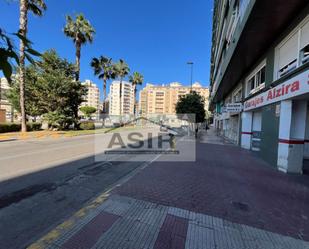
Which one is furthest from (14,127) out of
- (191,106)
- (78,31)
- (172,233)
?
(172,233)

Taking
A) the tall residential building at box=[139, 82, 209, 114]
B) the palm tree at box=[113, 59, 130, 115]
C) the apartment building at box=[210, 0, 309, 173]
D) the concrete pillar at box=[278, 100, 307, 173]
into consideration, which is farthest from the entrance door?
the tall residential building at box=[139, 82, 209, 114]

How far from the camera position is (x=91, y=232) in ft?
9.76

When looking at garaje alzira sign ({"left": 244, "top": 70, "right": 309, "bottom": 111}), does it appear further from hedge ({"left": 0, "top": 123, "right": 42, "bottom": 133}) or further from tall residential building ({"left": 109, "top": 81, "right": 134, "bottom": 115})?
tall residential building ({"left": 109, "top": 81, "right": 134, "bottom": 115})

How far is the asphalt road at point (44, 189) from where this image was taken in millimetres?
3087

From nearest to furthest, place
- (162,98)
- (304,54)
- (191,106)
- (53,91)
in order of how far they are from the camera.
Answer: (304,54), (53,91), (191,106), (162,98)

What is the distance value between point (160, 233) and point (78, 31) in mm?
24240

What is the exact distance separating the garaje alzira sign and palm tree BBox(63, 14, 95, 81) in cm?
1933

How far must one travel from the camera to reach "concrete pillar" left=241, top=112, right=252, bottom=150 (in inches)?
468

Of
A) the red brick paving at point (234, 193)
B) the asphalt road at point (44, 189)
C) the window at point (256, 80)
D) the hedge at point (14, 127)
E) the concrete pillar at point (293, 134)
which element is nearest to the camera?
the asphalt road at point (44, 189)

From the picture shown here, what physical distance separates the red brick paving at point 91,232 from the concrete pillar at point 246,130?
35.7ft

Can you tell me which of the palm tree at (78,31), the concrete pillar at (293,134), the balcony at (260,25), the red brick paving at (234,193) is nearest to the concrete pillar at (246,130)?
the balcony at (260,25)

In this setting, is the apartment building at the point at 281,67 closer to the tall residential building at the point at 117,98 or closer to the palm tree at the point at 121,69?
the palm tree at the point at 121,69

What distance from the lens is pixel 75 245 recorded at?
2.68 m

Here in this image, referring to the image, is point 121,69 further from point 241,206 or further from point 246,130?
point 241,206
